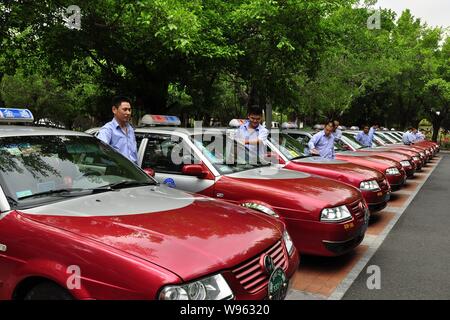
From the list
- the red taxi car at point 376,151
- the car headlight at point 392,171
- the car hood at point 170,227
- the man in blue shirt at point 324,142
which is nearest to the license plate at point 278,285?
the car hood at point 170,227

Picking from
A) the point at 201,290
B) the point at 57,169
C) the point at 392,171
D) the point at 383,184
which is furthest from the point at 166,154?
the point at 392,171

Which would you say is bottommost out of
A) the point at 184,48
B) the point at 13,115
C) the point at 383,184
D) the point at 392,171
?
the point at 392,171

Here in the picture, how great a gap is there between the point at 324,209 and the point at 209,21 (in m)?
6.80

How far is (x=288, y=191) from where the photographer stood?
15.1ft

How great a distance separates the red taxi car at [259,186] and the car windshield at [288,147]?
1.43m

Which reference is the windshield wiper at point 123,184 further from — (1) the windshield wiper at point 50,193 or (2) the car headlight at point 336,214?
(2) the car headlight at point 336,214

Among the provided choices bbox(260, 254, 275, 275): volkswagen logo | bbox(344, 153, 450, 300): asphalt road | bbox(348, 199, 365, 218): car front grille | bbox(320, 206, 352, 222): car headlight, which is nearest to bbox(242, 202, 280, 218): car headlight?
bbox(320, 206, 352, 222): car headlight

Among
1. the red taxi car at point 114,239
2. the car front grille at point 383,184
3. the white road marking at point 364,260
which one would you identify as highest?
the red taxi car at point 114,239

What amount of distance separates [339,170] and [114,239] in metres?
4.86

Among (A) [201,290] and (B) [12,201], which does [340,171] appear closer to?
(A) [201,290]

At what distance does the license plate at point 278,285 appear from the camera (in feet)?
8.64

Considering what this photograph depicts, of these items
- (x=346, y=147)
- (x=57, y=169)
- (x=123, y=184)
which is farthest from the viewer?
(x=346, y=147)

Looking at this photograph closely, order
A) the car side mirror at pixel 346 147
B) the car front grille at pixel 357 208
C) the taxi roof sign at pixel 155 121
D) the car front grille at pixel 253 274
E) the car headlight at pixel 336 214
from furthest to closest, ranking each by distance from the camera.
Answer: the car side mirror at pixel 346 147
the taxi roof sign at pixel 155 121
the car front grille at pixel 357 208
the car headlight at pixel 336 214
the car front grille at pixel 253 274

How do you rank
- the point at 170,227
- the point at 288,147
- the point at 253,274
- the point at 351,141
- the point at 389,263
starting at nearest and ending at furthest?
1. the point at 253,274
2. the point at 170,227
3. the point at 389,263
4. the point at 288,147
5. the point at 351,141
